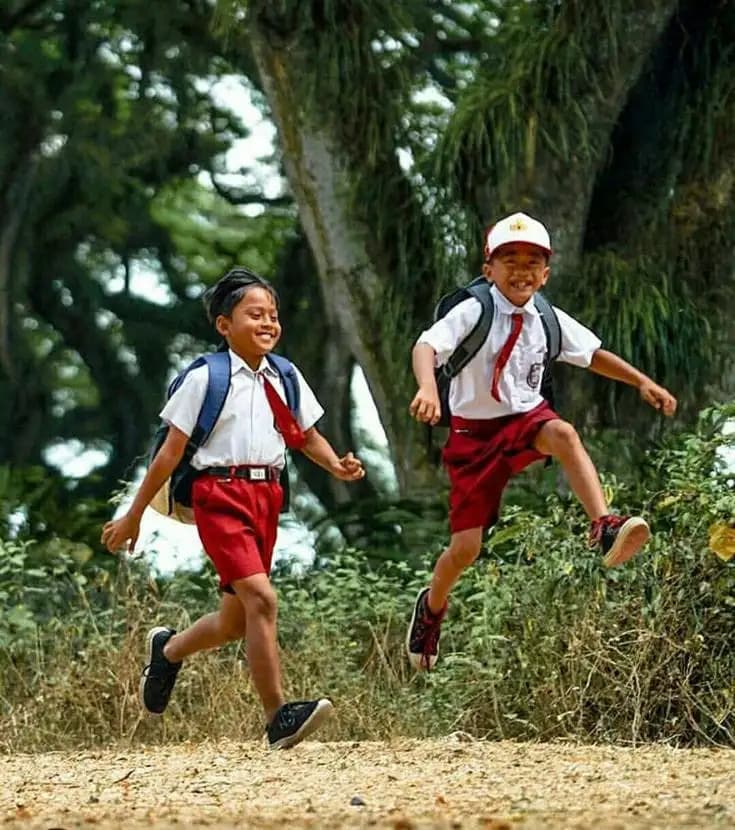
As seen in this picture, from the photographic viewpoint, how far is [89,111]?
20.1 metres

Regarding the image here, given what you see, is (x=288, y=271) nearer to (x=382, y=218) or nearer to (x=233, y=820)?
(x=382, y=218)

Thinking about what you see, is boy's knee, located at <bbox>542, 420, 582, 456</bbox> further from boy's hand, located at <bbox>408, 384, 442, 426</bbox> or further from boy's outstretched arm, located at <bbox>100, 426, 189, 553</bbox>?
boy's outstretched arm, located at <bbox>100, 426, 189, 553</bbox>

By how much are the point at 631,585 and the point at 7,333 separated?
11.5m

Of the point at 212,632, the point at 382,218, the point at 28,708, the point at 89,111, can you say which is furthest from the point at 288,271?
the point at 212,632

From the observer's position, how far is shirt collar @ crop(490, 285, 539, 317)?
8203 millimetres

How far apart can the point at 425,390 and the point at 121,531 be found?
142cm

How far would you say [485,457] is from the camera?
829cm

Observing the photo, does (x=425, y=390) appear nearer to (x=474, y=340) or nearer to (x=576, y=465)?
(x=474, y=340)

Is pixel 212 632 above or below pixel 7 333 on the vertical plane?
below

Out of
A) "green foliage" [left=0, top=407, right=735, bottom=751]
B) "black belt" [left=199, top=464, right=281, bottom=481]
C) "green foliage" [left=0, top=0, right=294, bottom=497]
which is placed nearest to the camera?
"black belt" [left=199, top=464, right=281, bottom=481]

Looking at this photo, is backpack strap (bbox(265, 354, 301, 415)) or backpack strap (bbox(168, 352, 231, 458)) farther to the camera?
backpack strap (bbox(265, 354, 301, 415))

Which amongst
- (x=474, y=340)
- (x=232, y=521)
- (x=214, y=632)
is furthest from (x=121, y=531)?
(x=474, y=340)

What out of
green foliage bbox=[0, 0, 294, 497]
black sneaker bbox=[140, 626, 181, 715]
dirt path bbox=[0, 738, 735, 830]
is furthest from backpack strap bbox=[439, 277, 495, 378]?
green foliage bbox=[0, 0, 294, 497]

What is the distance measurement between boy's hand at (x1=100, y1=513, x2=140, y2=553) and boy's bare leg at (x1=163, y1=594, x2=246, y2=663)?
0.44 m
